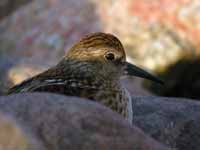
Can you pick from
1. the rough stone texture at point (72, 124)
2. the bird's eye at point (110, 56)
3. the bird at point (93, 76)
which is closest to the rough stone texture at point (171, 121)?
the bird at point (93, 76)

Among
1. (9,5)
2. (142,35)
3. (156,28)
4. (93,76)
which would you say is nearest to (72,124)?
(93,76)

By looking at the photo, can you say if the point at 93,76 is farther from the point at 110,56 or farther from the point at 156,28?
the point at 156,28

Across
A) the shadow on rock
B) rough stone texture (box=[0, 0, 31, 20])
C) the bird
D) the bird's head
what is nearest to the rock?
the bird

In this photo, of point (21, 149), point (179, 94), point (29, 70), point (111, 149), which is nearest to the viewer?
point (21, 149)

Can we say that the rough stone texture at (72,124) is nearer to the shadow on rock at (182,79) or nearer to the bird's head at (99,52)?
the bird's head at (99,52)

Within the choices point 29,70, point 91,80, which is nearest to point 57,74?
point 91,80

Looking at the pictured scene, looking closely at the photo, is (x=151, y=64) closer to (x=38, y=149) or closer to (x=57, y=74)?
(x=57, y=74)

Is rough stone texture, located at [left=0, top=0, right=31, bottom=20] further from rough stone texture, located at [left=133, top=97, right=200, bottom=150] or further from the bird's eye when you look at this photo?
the bird's eye
